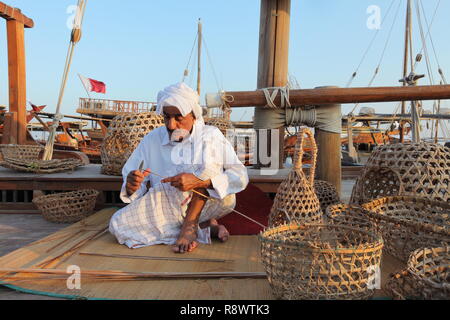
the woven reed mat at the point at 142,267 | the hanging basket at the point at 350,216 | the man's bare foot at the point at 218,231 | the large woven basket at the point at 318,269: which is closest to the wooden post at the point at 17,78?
the woven reed mat at the point at 142,267

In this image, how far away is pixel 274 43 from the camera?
335cm

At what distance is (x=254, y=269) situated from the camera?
184cm

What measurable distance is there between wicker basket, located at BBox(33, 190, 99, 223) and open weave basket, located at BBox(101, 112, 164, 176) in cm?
51

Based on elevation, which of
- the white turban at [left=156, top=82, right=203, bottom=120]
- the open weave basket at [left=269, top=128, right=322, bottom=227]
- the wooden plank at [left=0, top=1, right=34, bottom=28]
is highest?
the wooden plank at [left=0, top=1, right=34, bottom=28]

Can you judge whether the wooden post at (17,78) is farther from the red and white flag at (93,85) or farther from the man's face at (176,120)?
the red and white flag at (93,85)

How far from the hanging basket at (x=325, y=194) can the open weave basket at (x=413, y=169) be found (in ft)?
1.06

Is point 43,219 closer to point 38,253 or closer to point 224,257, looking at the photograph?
point 38,253

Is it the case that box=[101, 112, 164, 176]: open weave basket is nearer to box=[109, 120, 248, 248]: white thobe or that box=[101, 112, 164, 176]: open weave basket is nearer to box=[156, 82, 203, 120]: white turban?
box=[109, 120, 248, 248]: white thobe

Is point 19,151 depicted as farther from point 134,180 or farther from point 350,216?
point 350,216

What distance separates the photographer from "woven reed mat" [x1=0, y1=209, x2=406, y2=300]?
5.02ft

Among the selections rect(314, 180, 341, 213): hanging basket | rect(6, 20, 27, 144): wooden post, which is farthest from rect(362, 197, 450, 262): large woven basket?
rect(6, 20, 27, 144): wooden post

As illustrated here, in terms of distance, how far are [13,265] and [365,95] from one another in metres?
2.68

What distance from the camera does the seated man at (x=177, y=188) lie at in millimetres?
2139

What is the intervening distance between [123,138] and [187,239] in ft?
5.87
